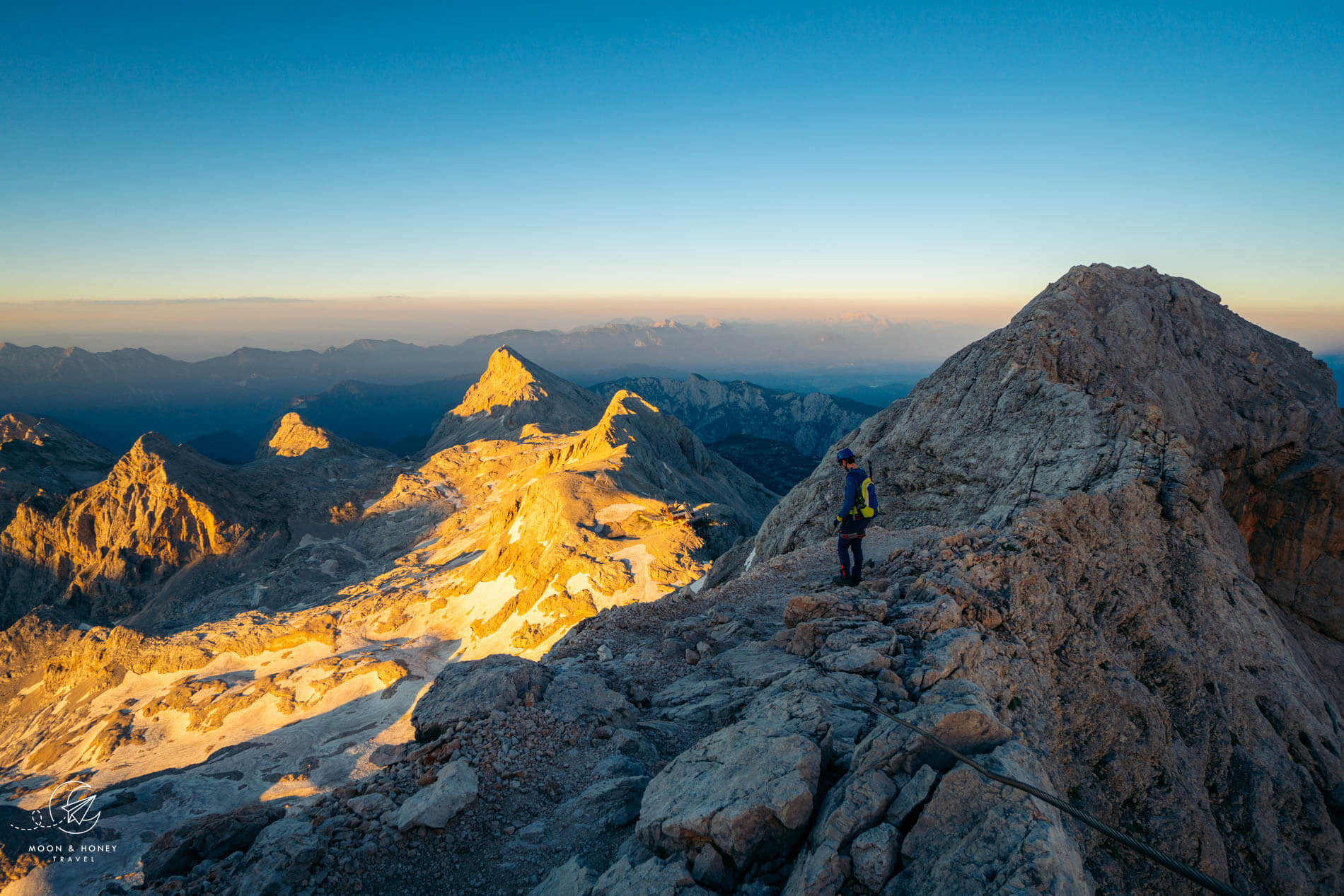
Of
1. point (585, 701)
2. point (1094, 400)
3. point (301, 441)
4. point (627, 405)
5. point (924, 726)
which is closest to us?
point (924, 726)

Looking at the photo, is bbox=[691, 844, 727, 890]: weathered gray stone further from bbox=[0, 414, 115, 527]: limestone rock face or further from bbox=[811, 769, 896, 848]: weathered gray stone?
bbox=[0, 414, 115, 527]: limestone rock face

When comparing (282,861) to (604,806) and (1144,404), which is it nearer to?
(604,806)

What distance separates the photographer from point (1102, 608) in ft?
30.6

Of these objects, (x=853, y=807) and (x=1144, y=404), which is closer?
(x=853, y=807)

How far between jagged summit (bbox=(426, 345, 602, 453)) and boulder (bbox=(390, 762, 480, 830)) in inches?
3696

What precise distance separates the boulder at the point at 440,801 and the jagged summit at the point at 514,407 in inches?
3696

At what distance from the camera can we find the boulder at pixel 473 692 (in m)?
8.72

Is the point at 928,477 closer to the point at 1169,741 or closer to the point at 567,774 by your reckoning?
the point at 1169,741

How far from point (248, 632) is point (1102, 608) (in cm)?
5490

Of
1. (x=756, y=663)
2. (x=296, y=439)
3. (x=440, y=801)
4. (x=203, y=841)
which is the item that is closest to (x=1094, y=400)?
(x=756, y=663)

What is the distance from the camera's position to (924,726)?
5.26m

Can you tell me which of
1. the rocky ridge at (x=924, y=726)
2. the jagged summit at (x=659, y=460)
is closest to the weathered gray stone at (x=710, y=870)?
the rocky ridge at (x=924, y=726)

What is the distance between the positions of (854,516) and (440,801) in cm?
780

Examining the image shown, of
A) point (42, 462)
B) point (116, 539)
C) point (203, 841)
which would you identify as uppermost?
point (203, 841)
